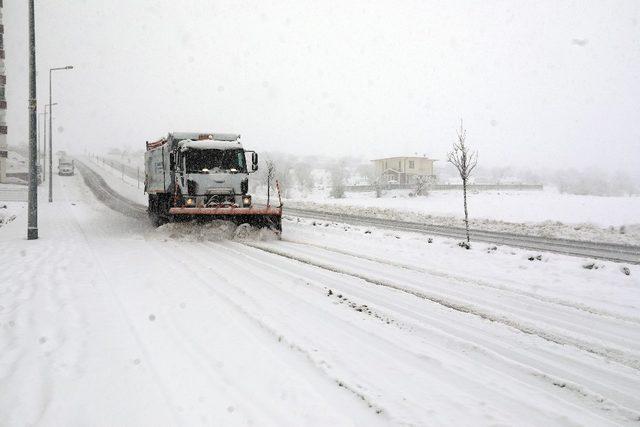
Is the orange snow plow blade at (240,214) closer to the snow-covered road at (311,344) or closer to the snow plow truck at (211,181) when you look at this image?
the snow plow truck at (211,181)

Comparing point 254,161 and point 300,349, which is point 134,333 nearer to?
point 300,349

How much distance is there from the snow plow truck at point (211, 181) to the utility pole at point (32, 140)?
3762 mm

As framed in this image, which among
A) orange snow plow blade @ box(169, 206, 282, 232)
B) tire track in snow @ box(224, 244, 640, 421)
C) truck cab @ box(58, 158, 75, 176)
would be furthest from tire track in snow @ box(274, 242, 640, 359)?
truck cab @ box(58, 158, 75, 176)

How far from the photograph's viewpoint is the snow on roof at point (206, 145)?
1476 centimetres

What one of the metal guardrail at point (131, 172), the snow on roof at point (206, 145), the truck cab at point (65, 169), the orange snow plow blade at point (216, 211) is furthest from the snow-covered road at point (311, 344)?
the truck cab at point (65, 169)

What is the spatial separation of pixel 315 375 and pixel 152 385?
55.2 inches

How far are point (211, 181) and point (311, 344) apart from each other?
10673mm

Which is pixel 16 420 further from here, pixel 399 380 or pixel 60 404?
pixel 399 380

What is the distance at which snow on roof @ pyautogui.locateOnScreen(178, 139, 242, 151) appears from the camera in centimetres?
1476

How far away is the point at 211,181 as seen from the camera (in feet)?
48.3

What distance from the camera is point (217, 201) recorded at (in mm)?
14656

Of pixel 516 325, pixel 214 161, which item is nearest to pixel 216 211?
pixel 214 161

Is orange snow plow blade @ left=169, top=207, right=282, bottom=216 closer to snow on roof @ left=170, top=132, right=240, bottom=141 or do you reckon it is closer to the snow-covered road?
snow on roof @ left=170, top=132, right=240, bottom=141

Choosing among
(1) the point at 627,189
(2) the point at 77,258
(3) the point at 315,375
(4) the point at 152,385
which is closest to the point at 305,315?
(3) the point at 315,375
